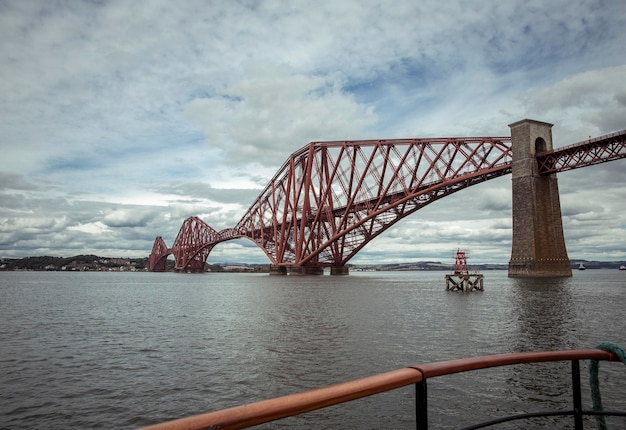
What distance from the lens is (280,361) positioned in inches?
562

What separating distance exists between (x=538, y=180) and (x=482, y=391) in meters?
49.1

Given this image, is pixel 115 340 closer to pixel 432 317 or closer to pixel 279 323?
pixel 279 323

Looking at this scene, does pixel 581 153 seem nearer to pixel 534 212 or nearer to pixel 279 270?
pixel 534 212

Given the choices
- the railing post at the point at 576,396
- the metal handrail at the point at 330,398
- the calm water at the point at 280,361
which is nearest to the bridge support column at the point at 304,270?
the calm water at the point at 280,361

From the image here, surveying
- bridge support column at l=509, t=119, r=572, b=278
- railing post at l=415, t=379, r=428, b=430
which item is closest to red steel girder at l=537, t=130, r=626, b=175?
bridge support column at l=509, t=119, r=572, b=278

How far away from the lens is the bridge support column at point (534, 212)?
2052 inches

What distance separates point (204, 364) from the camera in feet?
46.1

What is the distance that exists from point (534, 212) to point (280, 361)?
46370mm

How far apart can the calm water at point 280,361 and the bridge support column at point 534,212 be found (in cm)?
2638

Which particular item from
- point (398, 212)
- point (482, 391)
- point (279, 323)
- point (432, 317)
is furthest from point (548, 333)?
point (398, 212)

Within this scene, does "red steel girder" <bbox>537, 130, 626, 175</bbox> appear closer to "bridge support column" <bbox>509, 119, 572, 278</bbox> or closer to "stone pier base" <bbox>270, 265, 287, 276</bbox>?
Answer: "bridge support column" <bbox>509, 119, 572, 278</bbox>

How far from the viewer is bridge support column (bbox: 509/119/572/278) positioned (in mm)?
52125

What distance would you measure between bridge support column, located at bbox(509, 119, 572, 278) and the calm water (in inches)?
1039

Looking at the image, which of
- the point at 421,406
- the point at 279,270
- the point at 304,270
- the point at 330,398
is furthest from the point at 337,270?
the point at 330,398
